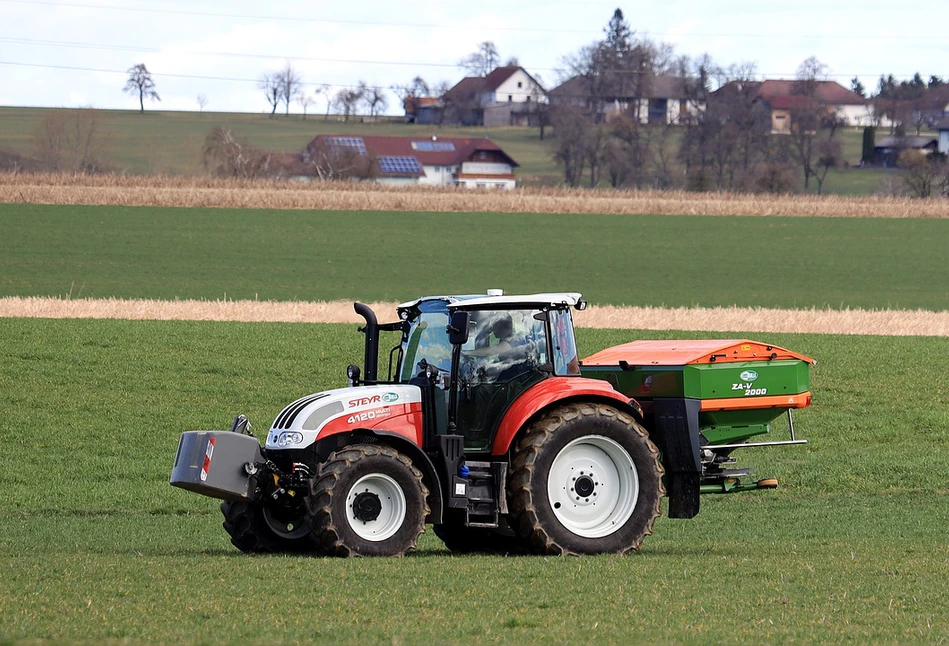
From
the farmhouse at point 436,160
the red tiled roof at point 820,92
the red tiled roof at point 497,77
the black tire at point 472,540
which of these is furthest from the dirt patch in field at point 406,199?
the red tiled roof at point 497,77

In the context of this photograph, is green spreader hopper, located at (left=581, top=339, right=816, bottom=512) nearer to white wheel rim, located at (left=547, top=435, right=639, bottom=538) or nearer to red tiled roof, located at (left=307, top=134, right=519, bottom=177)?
white wheel rim, located at (left=547, top=435, right=639, bottom=538)

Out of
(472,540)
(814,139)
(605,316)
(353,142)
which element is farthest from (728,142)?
(472,540)

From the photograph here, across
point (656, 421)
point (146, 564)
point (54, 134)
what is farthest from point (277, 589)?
point (54, 134)

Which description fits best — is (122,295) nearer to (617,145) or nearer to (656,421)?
(656,421)

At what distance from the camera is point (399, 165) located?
355 ft

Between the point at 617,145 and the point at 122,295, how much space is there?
242ft

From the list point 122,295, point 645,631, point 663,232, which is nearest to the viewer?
point 645,631

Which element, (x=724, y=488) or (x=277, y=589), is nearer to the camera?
(x=277, y=589)

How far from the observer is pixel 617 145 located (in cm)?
10794

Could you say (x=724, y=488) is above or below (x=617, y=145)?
below

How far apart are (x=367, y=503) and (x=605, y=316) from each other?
72.2 ft

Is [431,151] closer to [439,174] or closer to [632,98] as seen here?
[439,174]

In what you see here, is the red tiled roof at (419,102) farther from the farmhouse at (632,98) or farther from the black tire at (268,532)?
the black tire at (268,532)

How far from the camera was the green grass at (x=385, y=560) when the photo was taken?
7.65 metres
